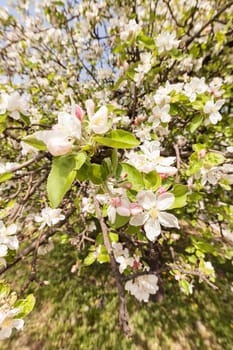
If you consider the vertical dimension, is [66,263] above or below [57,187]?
below

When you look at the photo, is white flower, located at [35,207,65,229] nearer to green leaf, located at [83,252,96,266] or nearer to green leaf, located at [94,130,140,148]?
green leaf, located at [83,252,96,266]

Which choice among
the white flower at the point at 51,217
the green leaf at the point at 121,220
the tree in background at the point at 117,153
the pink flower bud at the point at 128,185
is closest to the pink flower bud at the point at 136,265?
the tree in background at the point at 117,153

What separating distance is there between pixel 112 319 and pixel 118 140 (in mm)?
3444

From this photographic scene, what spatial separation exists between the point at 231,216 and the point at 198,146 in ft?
3.11

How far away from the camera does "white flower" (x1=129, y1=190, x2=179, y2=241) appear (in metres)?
0.77

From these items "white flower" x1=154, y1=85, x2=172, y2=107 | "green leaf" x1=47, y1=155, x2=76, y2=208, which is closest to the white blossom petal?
"green leaf" x1=47, y1=155, x2=76, y2=208

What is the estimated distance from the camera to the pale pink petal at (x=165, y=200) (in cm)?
79

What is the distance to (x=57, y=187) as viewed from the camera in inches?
24.2

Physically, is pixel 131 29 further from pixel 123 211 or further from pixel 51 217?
pixel 123 211

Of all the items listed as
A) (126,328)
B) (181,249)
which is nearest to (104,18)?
(126,328)

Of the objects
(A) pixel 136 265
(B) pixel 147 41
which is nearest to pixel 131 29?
(B) pixel 147 41

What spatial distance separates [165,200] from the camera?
2.60 feet

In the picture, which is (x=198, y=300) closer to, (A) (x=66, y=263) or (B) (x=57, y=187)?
(A) (x=66, y=263)

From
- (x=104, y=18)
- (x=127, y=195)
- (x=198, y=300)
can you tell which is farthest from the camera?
(x=198, y=300)
